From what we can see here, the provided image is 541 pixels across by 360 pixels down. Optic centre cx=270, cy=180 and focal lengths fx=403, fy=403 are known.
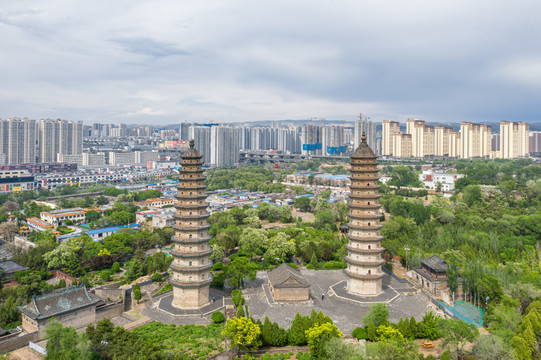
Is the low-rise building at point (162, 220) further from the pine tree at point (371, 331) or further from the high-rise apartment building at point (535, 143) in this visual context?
the high-rise apartment building at point (535, 143)

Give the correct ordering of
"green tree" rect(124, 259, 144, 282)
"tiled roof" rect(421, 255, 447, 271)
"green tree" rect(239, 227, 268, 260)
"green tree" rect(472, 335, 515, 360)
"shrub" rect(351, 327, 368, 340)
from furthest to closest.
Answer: "green tree" rect(239, 227, 268, 260)
"green tree" rect(124, 259, 144, 282)
"tiled roof" rect(421, 255, 447, 271)
"shrub" rect(351, 327, 368, 340)
"green tree" rect(472, 335, 515, 360)

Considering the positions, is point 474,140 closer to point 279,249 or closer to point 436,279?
point 436,279

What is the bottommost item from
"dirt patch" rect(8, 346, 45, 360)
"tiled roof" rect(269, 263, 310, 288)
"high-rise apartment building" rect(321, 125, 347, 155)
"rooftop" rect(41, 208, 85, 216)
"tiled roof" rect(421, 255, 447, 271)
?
"dirt patch" rect(8, 346, 45, 360)

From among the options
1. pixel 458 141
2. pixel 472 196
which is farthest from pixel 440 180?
pixel 458 141

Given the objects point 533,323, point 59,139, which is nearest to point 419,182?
point 533,323

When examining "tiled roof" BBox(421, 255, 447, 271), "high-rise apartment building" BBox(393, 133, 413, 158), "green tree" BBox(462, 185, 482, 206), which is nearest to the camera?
"tiled roof" BBox(421, 255, 447, 271)

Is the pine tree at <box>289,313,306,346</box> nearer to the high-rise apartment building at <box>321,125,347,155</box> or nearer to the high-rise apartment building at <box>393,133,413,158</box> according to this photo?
the high-rise apartment building at <box>393,133,413,158</box>

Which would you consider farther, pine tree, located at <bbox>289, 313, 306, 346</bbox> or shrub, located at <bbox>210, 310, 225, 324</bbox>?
shrub, located at <bbox>210, 310, 225, 324</bbox>

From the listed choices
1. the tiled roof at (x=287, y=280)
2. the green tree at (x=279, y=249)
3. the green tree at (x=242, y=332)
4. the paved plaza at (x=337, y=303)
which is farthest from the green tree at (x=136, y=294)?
the green tree at (x=279, y=249)

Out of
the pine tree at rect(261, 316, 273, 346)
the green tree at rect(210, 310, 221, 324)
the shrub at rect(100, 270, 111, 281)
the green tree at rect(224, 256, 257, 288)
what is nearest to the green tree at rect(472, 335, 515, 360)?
the pine tree at rect(261, 316, 273, 346)
